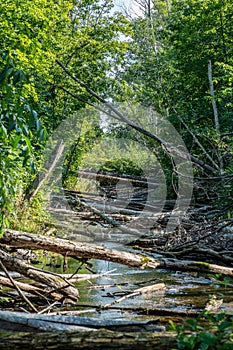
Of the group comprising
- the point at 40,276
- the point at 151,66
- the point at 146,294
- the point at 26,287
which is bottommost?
the point at 146,294

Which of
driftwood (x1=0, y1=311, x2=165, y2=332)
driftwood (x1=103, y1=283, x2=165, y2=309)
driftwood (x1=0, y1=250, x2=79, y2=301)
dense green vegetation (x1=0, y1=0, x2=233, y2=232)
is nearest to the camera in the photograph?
driftwood (x1=0, y1=311, x2=165, y2=332)

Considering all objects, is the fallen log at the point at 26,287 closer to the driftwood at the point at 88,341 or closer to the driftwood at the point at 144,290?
the driftwood at the point at 144,290

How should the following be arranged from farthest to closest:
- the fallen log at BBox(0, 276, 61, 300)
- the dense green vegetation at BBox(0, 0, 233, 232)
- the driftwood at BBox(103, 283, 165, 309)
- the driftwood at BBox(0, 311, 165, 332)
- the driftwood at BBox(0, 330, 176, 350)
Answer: the dense green vegetation at BBox(0, 0, 233, 232) → the driftwood at BBox(103, 283, 165, 309) → the fallen log at BBox(0, 276, 61, 300) → the driftwood at BBox(0, 311, 165, 332) → the driftwood at BBox(0, 330, 176, 350)

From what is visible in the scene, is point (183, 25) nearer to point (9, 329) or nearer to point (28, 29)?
point (28, 29)

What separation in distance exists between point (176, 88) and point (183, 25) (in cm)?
244

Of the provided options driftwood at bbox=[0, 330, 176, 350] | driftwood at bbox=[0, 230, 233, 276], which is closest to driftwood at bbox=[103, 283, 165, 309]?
driftwood at bbox=[0, 230, 233, 276]

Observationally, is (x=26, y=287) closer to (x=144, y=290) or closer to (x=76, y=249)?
(x=76, y=249)

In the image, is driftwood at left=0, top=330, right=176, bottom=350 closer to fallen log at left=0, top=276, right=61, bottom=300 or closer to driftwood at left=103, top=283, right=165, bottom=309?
fallen log at left=0, top=276, right=61, bottom=300

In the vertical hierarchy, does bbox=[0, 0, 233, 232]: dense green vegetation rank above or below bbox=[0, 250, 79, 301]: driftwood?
above

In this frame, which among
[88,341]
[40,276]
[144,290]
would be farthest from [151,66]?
[88,341]

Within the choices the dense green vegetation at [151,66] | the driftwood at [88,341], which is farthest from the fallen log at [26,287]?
the dense green vegetation at [151,66]

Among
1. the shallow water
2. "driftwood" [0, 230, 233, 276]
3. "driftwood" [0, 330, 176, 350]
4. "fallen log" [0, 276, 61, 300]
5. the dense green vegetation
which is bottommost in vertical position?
the shallow water

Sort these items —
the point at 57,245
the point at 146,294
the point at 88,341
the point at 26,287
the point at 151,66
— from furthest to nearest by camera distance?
the point at 151,66 → the point at 146,294 → the point at 57,245 → the point at 26,287 → the point at 88,341

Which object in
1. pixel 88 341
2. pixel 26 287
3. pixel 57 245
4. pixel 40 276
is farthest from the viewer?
pixel 57 245
